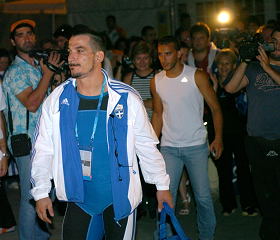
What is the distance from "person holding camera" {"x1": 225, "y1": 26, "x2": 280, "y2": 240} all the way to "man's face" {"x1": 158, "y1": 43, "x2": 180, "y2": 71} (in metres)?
0.73

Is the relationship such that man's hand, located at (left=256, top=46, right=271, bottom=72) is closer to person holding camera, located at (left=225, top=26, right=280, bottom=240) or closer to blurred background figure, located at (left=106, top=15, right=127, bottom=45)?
person holding camera, located at (left=225, top=26, right=280, bottom=240)

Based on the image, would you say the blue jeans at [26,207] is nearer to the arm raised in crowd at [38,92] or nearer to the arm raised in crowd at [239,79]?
the arm raised in crowd at [38,92]

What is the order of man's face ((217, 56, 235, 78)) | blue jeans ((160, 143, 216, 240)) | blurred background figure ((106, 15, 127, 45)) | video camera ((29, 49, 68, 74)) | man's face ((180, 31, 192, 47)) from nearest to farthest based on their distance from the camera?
video camera ((29, 49, 68, 74)), blue jeans ((160, 143, 216, 240)), man's face ((217, 56, 235, 78)), man's face ((180, 31, 192, 47)), blurred background figure ((106, 15, 127, 45))

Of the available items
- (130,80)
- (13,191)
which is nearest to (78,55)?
(130,80)

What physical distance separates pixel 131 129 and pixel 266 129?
229 cm

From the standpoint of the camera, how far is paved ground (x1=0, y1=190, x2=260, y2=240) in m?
8.18

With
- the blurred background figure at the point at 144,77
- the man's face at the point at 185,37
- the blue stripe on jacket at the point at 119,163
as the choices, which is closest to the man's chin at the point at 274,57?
the blurred background figure at the point at 144,77

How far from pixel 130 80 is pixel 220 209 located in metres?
2.04

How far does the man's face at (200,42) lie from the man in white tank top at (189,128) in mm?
2289

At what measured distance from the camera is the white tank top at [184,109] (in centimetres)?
761

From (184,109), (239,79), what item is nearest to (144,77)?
(184,109)

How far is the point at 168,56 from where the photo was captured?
7.76 meters

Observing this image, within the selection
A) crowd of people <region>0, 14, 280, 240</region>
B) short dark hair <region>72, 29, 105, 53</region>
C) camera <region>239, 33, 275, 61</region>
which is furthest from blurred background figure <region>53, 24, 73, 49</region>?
short dark hair <region>72, 29, 105, 53</region>

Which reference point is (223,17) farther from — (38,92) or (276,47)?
(38,92)
